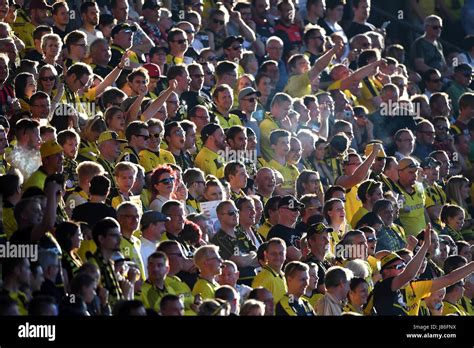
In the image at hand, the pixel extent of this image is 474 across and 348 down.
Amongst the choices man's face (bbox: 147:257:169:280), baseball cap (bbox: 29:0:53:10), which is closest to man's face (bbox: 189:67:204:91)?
baseball cap (bbox: 29:0:53:10)

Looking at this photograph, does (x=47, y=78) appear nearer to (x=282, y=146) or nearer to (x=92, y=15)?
(x=92, y=15)

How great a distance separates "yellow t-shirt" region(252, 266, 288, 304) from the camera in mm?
11930

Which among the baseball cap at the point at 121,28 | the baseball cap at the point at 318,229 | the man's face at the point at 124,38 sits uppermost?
the baseball cap at the point at 121,28

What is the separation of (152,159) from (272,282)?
5.65ft

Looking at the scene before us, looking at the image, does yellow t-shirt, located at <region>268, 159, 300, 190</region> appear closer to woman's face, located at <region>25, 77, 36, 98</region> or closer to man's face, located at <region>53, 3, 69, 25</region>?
man's face, located at <region>53, 3, 69, 25</region>

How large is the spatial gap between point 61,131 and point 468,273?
372 cm

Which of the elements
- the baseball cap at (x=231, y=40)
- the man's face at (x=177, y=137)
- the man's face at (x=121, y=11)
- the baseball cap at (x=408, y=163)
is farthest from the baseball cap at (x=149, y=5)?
the baseball cap at (x=408, y=163)

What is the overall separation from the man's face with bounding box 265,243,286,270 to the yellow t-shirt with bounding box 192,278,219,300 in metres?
0.84

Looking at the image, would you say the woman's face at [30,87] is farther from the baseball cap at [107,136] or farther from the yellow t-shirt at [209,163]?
the yellow t-shirt at [209,163]

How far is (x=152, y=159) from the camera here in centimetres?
1304

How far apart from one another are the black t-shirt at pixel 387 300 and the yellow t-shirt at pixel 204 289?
1.87 metres

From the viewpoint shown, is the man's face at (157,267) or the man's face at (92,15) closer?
the man's face at (157,267)

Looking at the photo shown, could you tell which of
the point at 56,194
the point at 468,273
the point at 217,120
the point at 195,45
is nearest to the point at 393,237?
the point at 468,273

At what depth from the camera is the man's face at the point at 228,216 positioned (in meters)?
12.5
